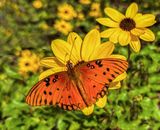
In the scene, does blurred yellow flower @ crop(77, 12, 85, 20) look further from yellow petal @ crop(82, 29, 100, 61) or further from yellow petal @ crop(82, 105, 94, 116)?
yellow petal @ crop(82, 105, 94, 116)

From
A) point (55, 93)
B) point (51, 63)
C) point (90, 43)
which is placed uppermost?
point (90, 43)

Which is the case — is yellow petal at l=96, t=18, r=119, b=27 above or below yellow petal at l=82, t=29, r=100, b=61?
above

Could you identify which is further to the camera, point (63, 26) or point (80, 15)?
point (80, 15)

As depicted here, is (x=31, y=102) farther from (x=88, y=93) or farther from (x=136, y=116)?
(x=136, y=116)

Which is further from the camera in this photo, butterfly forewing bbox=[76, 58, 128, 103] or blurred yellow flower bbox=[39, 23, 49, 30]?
blurred yellow flower bbox=[39, 23, 49, 30]

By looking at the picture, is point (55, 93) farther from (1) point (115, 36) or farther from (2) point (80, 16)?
(2) point (80, 16)

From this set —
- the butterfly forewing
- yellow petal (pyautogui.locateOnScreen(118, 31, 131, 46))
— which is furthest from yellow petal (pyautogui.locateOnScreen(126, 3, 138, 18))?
the butterfly forewing

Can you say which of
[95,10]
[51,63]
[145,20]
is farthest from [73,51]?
[95,10]

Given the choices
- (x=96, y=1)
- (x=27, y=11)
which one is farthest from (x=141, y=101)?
(x=27, y=11)
